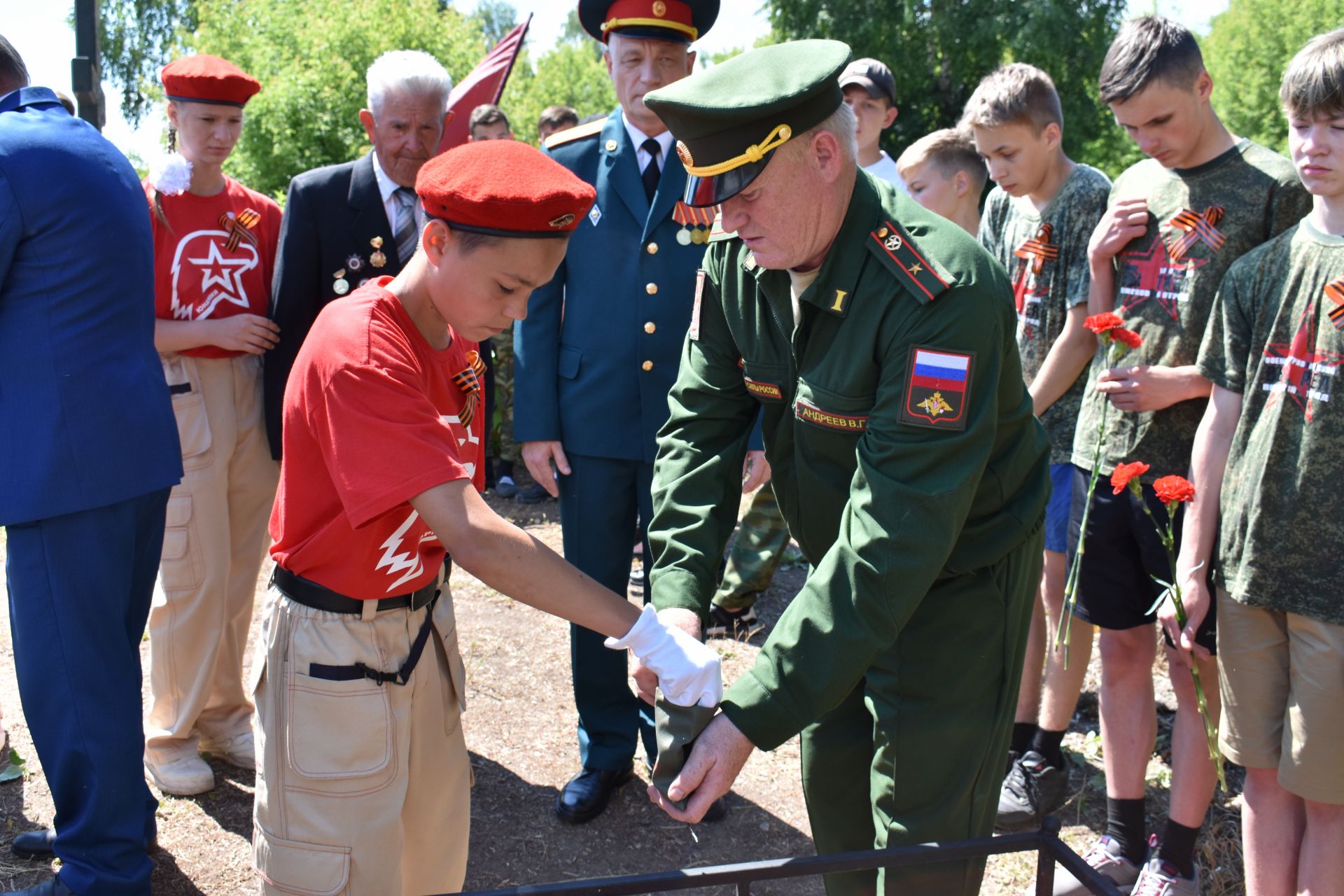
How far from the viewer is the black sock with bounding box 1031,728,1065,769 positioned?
3.79 m

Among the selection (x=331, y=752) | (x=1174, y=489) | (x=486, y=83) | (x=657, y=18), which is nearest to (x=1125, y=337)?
(x=1174, y=489)

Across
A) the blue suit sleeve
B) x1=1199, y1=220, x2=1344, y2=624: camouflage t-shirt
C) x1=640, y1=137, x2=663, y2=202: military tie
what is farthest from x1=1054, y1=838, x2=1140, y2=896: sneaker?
x1=640, y1=137, x2=663, y2=202: military tie

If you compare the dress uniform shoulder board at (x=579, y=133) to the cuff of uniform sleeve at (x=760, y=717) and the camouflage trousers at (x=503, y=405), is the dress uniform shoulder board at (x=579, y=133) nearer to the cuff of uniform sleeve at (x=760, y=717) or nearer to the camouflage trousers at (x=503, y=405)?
the cuff of uniform sleeve at (x=760, y=717)

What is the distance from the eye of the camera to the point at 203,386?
3785mm

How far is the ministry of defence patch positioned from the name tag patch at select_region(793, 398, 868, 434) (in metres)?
0.14

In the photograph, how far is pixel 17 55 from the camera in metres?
3.03

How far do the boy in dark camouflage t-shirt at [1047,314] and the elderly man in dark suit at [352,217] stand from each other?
1895mm

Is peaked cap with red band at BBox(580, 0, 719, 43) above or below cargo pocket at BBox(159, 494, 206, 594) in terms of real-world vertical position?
above

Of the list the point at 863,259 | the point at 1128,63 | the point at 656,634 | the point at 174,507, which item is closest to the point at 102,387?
the point at 174,507

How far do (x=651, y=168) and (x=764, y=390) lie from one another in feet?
5.25

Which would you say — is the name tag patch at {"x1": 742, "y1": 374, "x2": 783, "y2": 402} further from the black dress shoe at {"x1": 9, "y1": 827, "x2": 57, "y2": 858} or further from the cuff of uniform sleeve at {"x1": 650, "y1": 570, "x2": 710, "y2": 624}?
the black dress shoe at {"x1": 9, "y1": 827, "x2": 57, "y2": 858}

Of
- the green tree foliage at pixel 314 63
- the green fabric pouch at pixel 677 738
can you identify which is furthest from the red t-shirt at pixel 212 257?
the green tree foliage at pixel 314 63

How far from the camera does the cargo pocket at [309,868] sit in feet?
7.19

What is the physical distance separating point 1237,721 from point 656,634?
1655 millimetres
